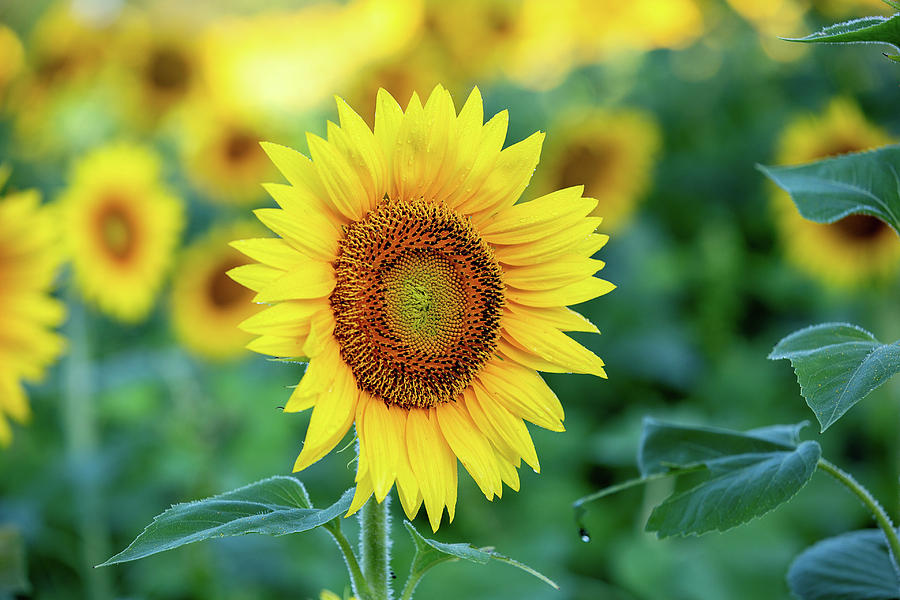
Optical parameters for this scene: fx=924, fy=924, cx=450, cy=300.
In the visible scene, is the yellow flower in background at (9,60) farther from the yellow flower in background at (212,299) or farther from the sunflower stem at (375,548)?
the sunflower stem at (375,548)

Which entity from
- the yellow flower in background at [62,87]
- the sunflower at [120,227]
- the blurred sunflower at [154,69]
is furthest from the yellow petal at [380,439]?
the blurred sunflower at [154,69]

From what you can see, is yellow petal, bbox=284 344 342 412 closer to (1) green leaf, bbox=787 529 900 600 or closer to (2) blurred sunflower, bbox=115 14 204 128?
(1) green leaf, bbox=787 529 900 600

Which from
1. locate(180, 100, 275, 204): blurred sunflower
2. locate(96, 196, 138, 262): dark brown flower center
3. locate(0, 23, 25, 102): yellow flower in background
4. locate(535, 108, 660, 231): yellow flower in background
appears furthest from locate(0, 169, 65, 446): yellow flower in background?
locate(535, 108, 660, 231): yellow flower in background

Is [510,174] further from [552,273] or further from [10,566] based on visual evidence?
[10,566]

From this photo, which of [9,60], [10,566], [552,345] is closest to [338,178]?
[552,345]

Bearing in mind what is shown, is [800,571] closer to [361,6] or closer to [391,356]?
[391,356]

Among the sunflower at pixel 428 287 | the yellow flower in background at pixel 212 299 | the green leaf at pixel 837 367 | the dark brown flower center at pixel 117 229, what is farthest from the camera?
the yellow flower in background at pixel 212 299

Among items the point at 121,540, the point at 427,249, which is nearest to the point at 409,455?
the point at 427,249

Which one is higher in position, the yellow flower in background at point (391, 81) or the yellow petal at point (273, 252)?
the yellow flower in background at point (391, 81)
